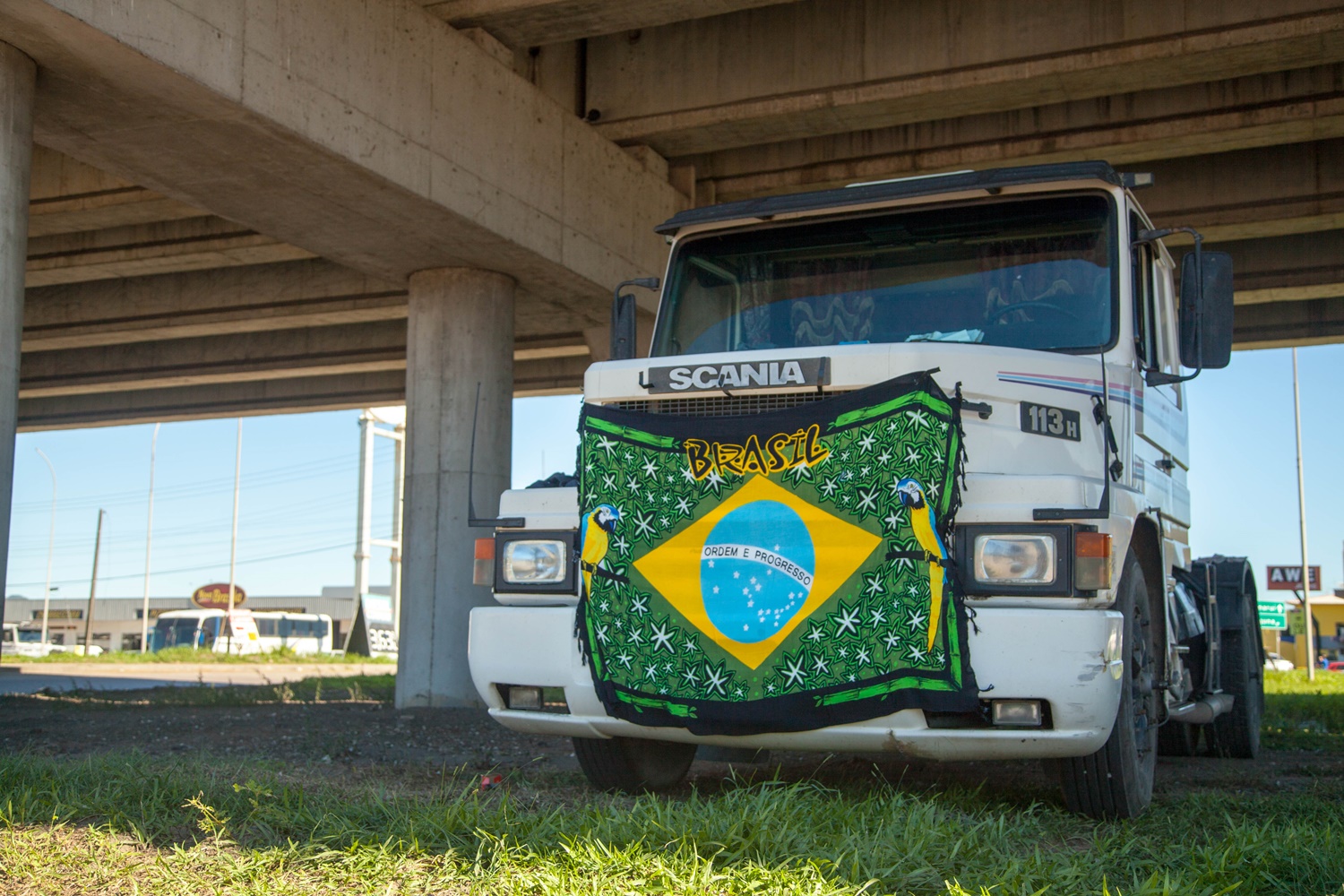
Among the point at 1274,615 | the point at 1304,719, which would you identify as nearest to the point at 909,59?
the point at 1304,719

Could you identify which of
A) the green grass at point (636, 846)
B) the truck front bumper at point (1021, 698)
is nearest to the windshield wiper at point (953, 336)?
the truck front bumper at point (1021, 698)

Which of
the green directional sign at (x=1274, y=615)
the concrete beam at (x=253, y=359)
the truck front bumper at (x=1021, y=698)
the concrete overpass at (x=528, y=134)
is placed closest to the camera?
the truck front bumper at (x=1021, y=698)

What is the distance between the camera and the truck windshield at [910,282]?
20.0ft

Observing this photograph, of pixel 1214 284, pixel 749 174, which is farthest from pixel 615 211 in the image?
pixel 1214 284

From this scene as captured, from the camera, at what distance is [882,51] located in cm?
1232

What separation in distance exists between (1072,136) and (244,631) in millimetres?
47919

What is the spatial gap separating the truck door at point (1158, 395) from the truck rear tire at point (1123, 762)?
833mm

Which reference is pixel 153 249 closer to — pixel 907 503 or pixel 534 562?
pixel 534 562

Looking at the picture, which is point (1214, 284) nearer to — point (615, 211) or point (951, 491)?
point (951, 491)

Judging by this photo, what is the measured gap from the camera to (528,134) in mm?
12633

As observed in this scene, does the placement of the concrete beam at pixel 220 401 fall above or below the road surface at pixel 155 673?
above

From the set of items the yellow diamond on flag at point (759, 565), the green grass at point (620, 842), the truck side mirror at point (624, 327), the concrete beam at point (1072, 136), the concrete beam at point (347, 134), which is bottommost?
the green grass at point (620, 842)

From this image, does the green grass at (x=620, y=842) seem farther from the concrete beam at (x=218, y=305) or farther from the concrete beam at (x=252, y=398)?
the concrete beam at (x=252, y=398)

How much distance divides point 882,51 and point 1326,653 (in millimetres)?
53689
